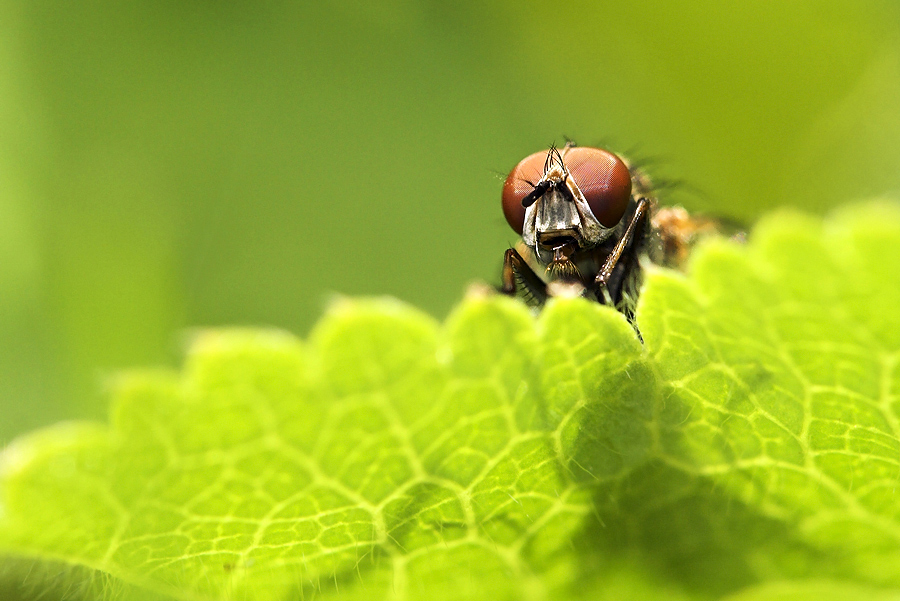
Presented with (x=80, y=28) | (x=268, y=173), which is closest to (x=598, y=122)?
(x=268, y=173)

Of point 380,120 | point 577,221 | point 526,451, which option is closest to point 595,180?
point 577,221

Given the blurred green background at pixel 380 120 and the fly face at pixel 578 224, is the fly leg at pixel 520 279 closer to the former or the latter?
the fly face at pixel 578 224

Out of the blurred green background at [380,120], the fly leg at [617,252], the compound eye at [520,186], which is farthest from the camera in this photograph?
the blurred green background at [380,120]

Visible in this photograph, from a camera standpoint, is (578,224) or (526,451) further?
(578,224)

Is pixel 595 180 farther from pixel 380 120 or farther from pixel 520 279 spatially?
pixel 380 120

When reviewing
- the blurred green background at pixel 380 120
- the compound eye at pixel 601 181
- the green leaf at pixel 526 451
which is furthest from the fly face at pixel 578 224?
the blurred green background at pixel 380 120

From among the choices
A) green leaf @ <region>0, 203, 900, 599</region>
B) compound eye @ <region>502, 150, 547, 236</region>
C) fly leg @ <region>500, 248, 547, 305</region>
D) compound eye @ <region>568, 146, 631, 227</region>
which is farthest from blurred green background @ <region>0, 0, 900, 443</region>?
green leaf @ <region>0, 203, 900, 599</region>

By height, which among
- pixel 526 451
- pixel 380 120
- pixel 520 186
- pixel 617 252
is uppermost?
pixel 380 120
